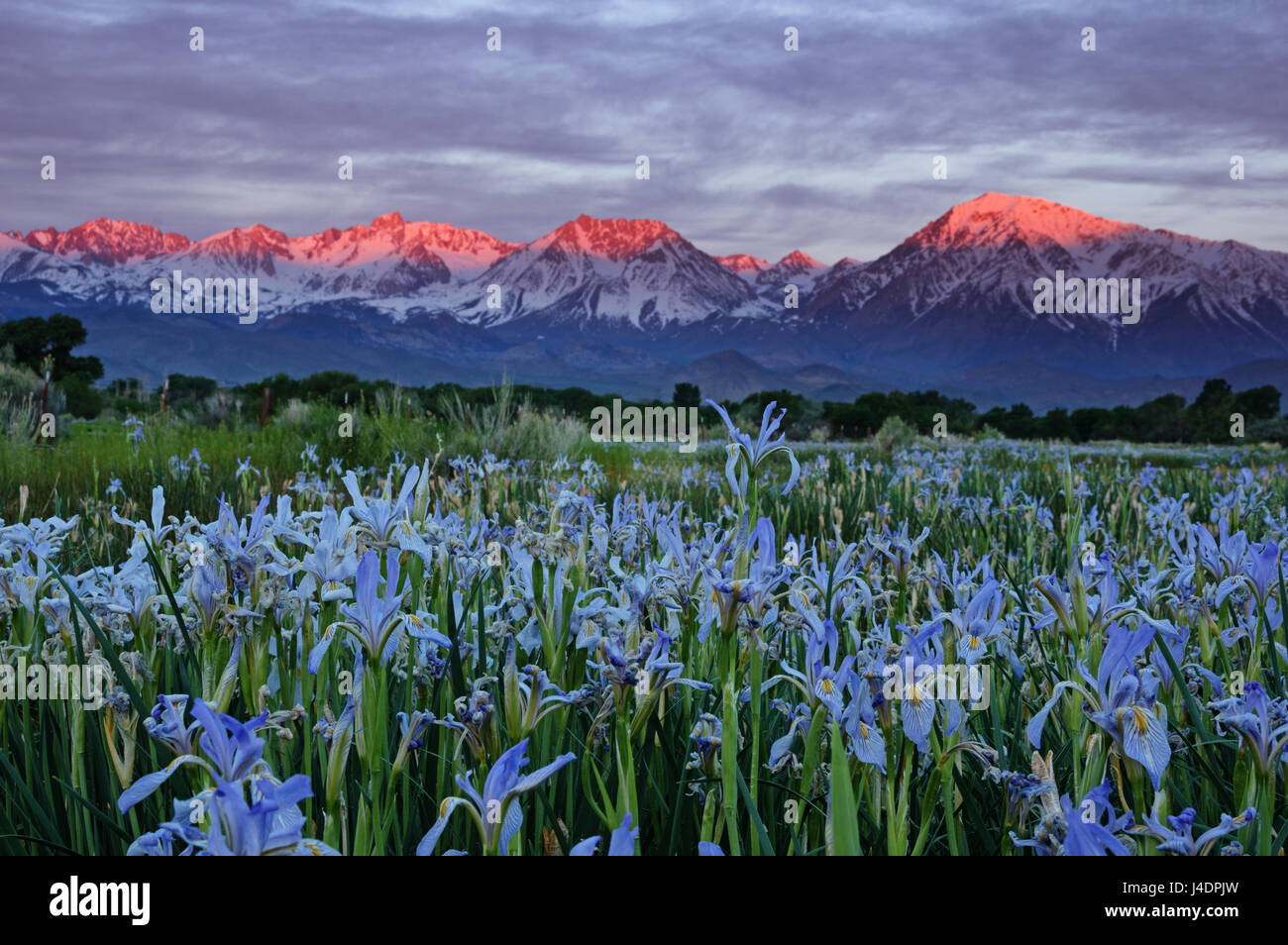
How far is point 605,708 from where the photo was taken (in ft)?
5.34

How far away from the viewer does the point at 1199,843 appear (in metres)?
1.21

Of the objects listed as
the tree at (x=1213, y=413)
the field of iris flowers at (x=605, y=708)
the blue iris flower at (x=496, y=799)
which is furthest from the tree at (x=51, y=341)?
the blue iris flower at (x=496, y=799)

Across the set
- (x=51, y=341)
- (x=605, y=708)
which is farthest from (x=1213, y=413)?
(x=51, y=341)

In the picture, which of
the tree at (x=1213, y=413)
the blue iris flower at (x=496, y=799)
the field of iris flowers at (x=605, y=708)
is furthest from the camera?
the tree at (x=1213, y=413)

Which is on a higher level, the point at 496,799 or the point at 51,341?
the point at 51,341

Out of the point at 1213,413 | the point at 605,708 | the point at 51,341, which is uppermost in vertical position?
the point at 51,341

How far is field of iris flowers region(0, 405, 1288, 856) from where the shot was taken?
1.31m

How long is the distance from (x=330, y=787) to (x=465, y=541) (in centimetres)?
113

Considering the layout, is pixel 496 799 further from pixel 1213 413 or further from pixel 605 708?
pixel 1213 413

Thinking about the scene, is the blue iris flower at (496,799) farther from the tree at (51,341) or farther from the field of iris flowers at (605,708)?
the tree at (51,341)

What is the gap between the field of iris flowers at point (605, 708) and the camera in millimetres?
1310

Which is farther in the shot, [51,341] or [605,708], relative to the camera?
[51,341]

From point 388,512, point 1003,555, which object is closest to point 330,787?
point 388,512

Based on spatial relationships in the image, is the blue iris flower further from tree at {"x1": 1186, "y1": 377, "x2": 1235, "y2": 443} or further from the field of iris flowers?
tree at {"x1": 1186, "y1": 377, "x2": 1235, "y2": 443}
